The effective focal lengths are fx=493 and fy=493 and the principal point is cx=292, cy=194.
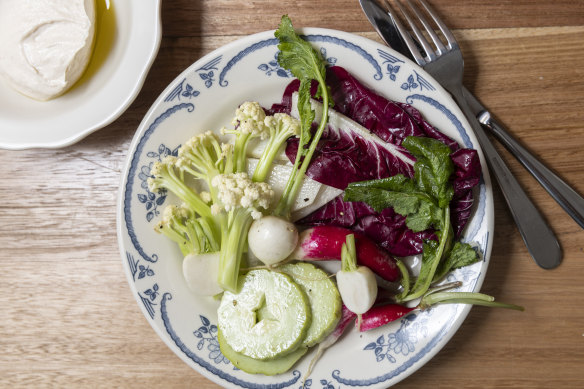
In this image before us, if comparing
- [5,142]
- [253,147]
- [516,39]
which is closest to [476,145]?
[516,39]

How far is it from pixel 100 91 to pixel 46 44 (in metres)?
0.29

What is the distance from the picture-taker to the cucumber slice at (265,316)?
1865mm

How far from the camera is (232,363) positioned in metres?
1.92

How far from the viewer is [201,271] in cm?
190

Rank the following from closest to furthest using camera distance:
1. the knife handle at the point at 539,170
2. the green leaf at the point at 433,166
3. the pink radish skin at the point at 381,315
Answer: the green leaf at the point at 433,166 < the pink radish skin at the point at 381,315 < the knife handle at the point at 539,170

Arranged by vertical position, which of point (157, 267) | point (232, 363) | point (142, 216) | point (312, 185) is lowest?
point (232, 363)

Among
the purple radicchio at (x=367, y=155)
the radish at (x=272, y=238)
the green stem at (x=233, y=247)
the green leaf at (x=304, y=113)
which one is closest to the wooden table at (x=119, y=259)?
the purple radicchio at (x=367, y=155)

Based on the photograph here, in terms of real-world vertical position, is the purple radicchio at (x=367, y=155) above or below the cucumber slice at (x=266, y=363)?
above

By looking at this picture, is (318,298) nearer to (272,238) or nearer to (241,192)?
(272,238)

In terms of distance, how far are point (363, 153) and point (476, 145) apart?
42cm

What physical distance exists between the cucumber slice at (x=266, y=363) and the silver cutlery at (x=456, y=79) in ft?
3.32


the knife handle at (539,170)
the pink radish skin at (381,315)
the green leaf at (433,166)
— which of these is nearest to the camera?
the green leaf at (433,166)

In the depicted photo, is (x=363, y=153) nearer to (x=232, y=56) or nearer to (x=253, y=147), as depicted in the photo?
Answer: (x=253, y=147)

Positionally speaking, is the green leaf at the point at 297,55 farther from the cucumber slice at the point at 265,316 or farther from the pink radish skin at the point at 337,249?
the cucumber slice at the point at 265,316
